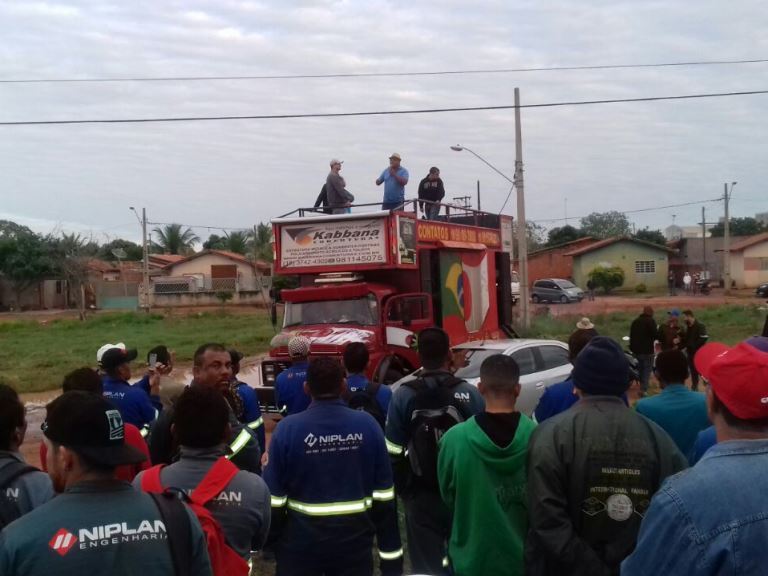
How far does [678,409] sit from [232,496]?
117 inches

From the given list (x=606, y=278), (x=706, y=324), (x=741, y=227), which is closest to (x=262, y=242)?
(x=606, y=278)

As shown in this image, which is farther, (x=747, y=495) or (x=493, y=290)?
(x=493, y=290)

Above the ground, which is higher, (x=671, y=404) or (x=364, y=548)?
(x=671, y=404)

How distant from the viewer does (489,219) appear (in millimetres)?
18828

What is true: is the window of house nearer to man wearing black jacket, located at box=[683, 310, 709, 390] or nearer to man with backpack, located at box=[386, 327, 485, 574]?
man wearing black jacket, located at box=[683, 310, 709, 390]

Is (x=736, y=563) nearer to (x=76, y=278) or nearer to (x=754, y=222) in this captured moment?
(x=76, y=278)

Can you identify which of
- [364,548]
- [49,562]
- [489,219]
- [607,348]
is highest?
[489,219]

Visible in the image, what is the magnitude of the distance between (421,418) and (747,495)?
2923 millimetres

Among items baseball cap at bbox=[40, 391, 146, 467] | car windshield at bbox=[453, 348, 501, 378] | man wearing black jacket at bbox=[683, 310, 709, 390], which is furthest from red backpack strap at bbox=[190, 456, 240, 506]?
man wearing black jacket at bbox=[683, 310, 709, 390]

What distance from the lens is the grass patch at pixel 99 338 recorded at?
25.0m

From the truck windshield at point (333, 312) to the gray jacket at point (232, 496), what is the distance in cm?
993

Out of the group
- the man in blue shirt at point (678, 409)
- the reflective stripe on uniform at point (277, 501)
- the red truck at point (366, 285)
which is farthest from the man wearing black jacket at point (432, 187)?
the reflective stripe on uniform at point (277, 501)

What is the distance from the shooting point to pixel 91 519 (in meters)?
2.57

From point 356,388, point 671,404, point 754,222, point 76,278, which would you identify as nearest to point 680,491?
point 671,404
